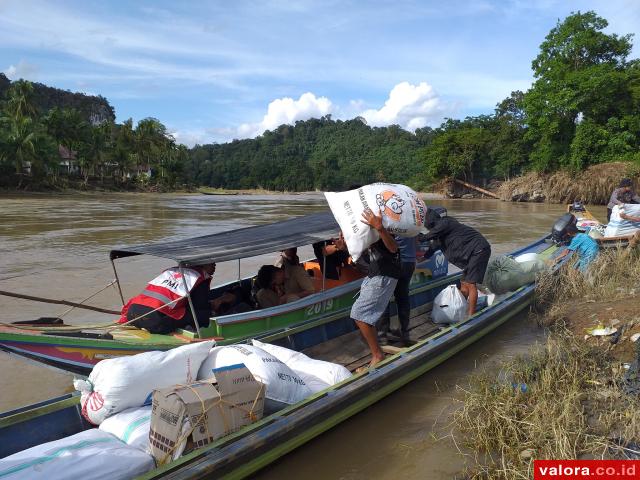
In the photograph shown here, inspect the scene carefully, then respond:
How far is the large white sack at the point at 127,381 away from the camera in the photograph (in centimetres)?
338

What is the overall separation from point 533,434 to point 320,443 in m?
1.58

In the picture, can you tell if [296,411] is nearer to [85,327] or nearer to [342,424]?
[342,424]

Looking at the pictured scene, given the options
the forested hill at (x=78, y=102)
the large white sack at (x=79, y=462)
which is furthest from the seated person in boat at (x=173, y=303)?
the forested hill at (x=78, y=102)

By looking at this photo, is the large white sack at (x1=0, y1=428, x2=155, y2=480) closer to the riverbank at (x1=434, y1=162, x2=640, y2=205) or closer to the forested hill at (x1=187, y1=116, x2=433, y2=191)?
the riverbank at (x1=434, y1=162, x2=640, y2=205)

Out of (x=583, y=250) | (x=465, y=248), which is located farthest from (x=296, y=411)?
(x=583, y=250)

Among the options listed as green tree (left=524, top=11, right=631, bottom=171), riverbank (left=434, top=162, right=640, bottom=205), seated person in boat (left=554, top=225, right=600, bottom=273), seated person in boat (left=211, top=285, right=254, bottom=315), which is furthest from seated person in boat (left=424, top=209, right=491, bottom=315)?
green tree (left=524, top=11, right=631, bottom=171)

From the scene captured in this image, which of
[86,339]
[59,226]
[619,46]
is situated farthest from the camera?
[619,46]

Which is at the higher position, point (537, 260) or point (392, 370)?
point (537, 260)

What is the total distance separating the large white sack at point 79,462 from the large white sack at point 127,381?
A: 0.31m

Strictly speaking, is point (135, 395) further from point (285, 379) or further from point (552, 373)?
point (552, 373)

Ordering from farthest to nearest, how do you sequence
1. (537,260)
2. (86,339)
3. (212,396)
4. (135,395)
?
(537,260) → (86,339) → (135,395) → (212,396)

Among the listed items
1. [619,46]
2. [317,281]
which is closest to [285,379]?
[317,281]

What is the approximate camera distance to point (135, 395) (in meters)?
3.47

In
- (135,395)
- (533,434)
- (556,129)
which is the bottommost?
(533,434)
